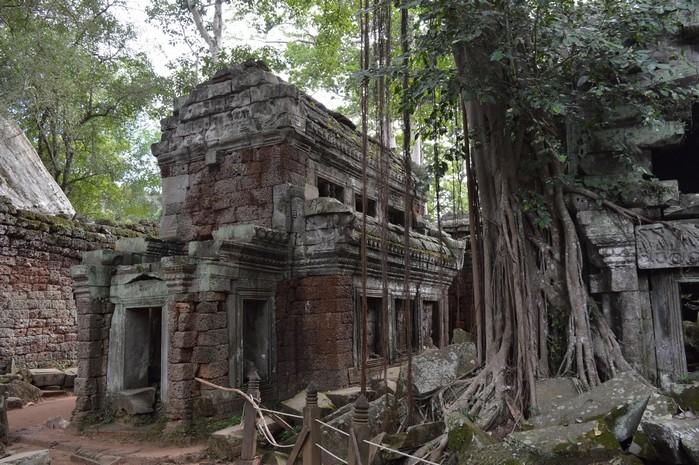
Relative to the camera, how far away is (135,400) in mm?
7633

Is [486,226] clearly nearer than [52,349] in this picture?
Yes

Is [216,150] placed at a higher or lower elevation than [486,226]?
higher

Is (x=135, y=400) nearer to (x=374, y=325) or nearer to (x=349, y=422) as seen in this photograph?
(x=349, y=422)

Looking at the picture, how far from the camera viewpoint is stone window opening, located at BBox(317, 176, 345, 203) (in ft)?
32.5

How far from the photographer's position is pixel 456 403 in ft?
17.1

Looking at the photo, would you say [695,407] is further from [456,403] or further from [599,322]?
[456,403]

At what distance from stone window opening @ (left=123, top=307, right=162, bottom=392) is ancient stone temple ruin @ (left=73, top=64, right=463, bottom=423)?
2 cm

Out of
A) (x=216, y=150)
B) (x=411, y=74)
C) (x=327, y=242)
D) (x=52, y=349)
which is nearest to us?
(x=411, y=74)

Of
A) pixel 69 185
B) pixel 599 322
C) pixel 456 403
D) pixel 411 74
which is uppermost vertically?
pixel 69 185

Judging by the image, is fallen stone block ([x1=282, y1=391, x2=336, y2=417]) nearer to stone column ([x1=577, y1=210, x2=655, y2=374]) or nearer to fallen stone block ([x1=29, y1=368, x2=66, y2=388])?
stone column ([x1=577, y1=210, x2=655, y2=374])

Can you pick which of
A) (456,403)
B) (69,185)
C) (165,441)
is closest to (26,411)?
(165,441)

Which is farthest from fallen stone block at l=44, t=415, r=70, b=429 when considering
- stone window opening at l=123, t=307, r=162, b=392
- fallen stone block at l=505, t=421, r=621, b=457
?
fallen stone block at l=505, t=421, r=621, b=457

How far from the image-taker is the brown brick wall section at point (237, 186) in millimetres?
8867

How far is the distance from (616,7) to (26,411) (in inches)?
417
